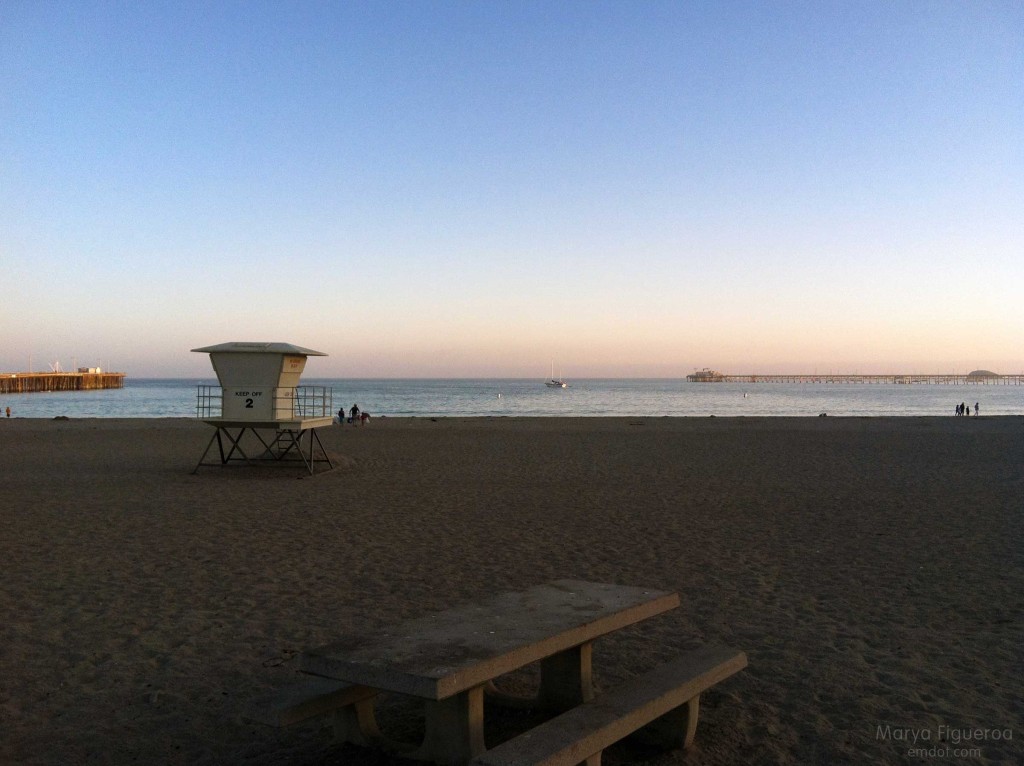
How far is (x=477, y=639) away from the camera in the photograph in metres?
3.29

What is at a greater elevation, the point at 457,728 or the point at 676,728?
the point at 457,728

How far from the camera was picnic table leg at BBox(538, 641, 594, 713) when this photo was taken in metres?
3.91

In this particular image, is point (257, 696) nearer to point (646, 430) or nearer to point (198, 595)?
point (198, 595)

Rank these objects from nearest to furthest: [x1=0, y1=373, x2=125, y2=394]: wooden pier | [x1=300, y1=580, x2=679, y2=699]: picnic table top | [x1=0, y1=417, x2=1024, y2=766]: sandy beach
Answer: [x1=300, y1=580, x2=679, y2=699]: picnic table top < [x1=0, y1=417, x2=1024, y2=766]: sandy beach < [x1=0, y1=373, x2=125, y2=394]: wooden pier

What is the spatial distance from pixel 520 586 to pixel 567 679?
8.93 ft

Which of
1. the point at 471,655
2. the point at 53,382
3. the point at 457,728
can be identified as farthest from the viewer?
the point at 53,382

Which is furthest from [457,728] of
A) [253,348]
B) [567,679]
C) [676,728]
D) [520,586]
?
[253,348]

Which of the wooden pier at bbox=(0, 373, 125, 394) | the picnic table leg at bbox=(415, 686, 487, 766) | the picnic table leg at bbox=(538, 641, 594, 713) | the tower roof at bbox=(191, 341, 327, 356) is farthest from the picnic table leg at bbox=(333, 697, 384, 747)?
the wooden pier at bbox=(0, 373, 125, 394)

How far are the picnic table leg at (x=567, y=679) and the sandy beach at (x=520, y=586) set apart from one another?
1.04 feet

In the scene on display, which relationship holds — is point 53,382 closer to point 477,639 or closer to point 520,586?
point 520,586

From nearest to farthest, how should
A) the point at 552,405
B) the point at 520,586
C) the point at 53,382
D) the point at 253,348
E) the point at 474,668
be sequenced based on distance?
the point at 474,668 → the point at 520,586 → the point at 253,348 → the point at 552,405 → the point at 53,382

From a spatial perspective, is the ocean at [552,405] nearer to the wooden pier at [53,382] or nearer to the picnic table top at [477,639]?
the wooden pier at [53,382]

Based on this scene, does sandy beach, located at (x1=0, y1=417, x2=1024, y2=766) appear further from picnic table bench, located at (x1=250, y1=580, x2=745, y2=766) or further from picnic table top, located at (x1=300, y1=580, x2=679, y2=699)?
picnic table top, located at (x1=300, y1=580, x2=679, y2=699)

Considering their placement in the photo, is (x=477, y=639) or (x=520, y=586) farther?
(x=520, y=586)
